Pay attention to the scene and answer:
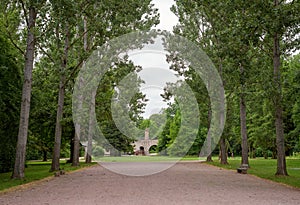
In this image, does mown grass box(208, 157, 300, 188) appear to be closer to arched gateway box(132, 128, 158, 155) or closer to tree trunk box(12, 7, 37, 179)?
tree trunk box(12, 7, 37, 179)

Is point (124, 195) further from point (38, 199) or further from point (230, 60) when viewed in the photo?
point (230, 60)

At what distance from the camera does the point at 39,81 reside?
88.3 feet

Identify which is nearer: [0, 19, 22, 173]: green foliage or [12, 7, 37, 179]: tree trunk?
[12, 7, 37, 179]: tree trunk

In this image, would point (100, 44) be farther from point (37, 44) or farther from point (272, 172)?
point (272, 172)

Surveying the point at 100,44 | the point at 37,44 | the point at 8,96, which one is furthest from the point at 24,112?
the point at 100,44

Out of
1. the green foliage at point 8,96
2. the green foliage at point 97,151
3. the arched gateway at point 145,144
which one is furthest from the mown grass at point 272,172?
the arched gateway at point 145,144

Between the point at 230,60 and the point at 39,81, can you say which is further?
the point at 39,81

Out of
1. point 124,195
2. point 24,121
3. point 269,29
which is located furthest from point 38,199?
point 269,29

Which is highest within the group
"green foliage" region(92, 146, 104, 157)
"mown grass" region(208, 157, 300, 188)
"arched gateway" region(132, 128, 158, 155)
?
"arched gateway" region(132, 128, 158, 155)

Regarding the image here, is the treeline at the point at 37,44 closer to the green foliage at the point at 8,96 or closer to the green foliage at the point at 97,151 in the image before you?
the green foliage at the point at 8,96

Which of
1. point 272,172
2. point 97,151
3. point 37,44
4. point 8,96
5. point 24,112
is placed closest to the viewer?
point 24,112

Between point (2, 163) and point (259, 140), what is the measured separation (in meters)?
30.6

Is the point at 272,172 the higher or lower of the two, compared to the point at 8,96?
lower

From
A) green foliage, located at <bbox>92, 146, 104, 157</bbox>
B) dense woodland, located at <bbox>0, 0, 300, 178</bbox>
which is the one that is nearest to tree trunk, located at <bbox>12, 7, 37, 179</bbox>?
dense woodland, located at <bbox>0, 0, 300, 178</bbox>
